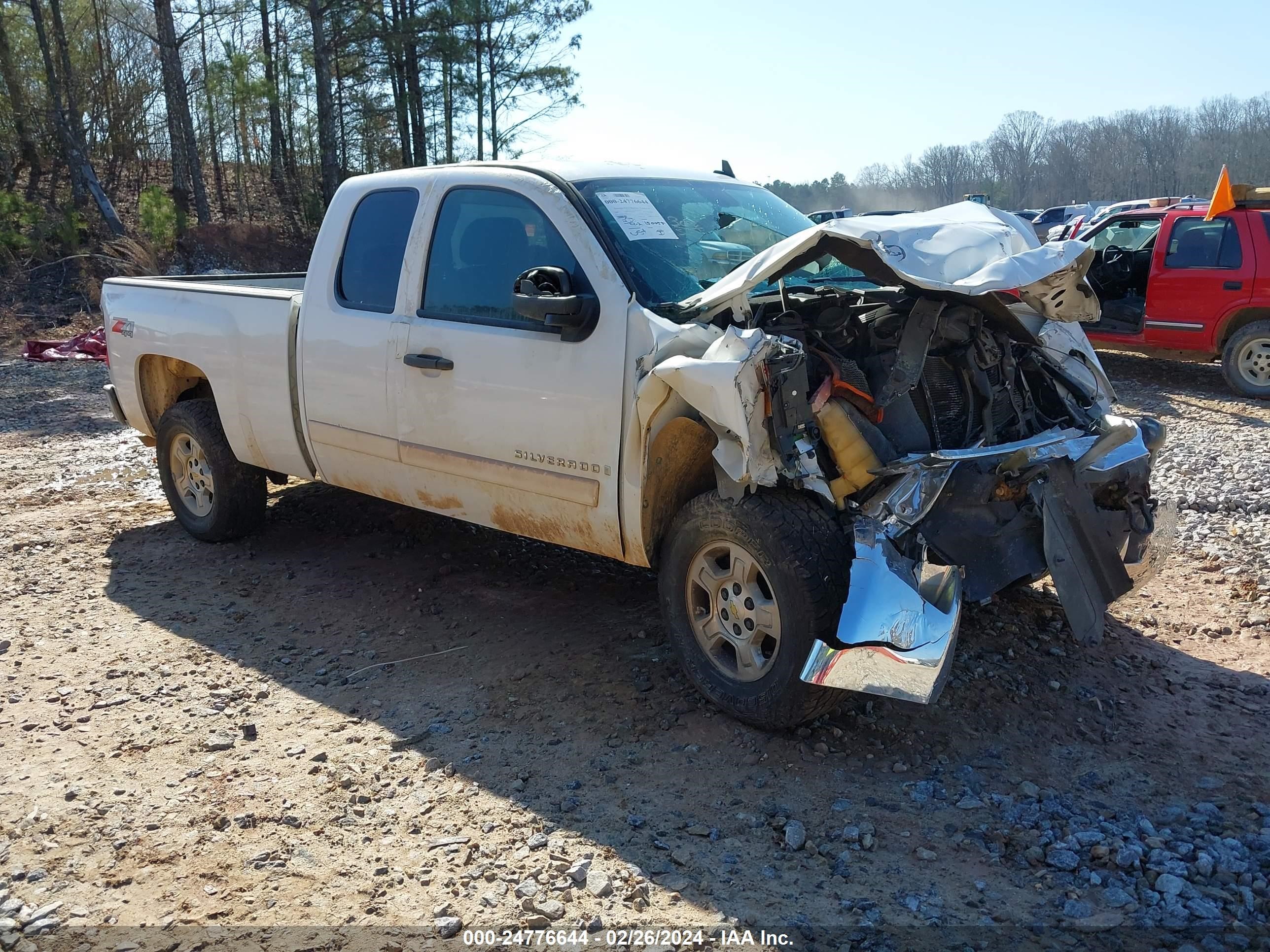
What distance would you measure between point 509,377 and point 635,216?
869mm

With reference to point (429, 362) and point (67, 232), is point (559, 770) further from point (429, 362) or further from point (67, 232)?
point (67, 232)

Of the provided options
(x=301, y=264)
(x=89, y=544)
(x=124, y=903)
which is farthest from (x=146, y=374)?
(x=301, y=264)

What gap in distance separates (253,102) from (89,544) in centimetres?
1935

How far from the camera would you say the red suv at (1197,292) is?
10406mm

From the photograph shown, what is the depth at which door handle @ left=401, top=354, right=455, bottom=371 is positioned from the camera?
14.7ft

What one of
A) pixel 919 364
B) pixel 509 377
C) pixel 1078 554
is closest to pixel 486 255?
pixel 509 377

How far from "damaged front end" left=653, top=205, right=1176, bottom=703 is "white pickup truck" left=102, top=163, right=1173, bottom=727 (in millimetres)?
11

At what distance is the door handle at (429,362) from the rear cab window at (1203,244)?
932 centimetres

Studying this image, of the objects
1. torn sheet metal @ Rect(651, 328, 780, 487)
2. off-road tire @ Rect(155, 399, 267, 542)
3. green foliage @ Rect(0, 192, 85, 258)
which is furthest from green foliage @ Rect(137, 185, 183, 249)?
torn sheet metal @ Rect(651, 328, 780, 487)

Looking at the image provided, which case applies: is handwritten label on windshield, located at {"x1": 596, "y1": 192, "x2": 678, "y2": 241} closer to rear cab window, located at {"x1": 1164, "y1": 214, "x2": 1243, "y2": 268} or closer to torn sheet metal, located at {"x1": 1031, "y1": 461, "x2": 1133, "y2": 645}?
torn sheet metal, located at {"x1": 1031, "y1": 461, "x2": 1133, "y2": 645}

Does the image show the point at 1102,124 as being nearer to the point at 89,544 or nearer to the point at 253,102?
the point at 253,102

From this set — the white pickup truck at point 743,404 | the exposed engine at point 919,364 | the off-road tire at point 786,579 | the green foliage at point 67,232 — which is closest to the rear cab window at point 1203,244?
the white pickup truck at point 743,404

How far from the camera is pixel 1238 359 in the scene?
10.5 metres

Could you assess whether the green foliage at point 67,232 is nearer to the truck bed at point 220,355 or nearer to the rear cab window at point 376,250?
the truck bed at point 220,355
